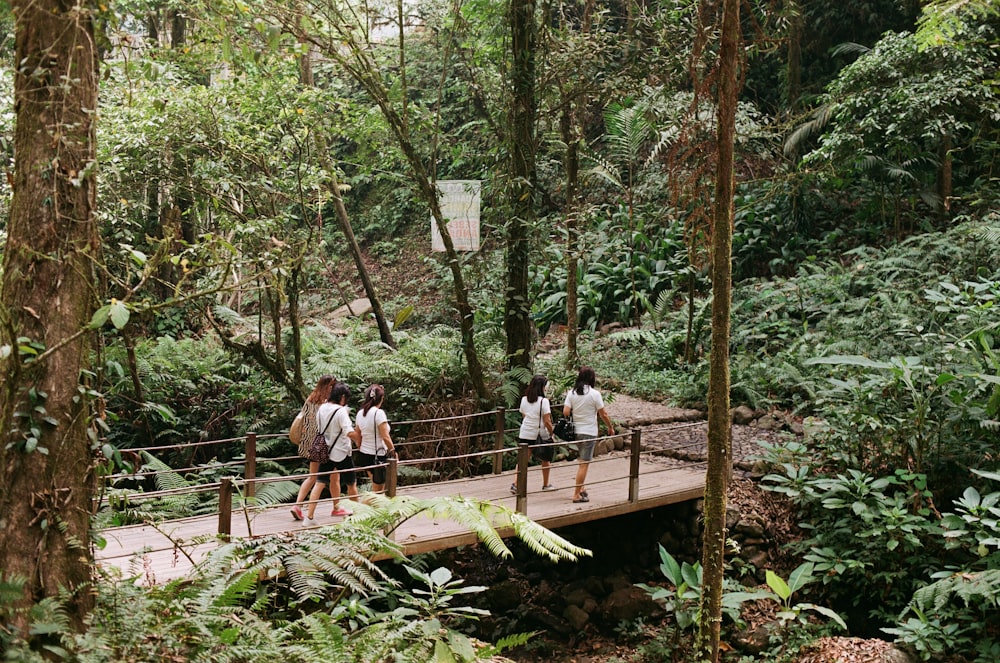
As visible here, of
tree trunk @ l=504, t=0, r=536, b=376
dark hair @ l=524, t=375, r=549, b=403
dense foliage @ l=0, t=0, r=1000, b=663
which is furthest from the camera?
tree trunk @ l=504, t=0, r=536, b=376

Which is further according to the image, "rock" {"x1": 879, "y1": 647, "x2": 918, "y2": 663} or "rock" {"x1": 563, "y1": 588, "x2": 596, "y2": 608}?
"rock" {"x1": 563, "y1": 588, "x2": 596, "y2": 608}

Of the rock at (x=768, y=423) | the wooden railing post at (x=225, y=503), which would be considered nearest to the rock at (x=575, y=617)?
the wooden railing post at (x=225, y=503)

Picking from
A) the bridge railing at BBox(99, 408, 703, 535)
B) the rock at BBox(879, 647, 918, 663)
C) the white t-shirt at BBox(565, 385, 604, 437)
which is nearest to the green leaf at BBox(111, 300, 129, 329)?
the bridge railing at BBox(99, 408, 703, 535)

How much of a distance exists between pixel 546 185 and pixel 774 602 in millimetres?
14448

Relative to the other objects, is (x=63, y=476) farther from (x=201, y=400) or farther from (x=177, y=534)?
(x=201, y=400)

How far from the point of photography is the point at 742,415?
1176 cm

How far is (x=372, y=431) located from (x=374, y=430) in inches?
1.4

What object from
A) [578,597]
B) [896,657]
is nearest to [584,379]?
[578,597]

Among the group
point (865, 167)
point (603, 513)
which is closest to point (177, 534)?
point (603, 513)

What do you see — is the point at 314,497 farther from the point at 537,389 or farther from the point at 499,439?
the point at 499,439

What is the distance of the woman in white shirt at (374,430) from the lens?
23.9 ft

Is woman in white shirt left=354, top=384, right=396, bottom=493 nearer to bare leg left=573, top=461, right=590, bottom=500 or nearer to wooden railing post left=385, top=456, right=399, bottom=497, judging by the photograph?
wooden railing post left=385, top=456, right=399, bottom=497

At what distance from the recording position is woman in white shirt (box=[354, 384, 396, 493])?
7.29 metres

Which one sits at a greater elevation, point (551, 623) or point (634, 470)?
point (634, 470)
